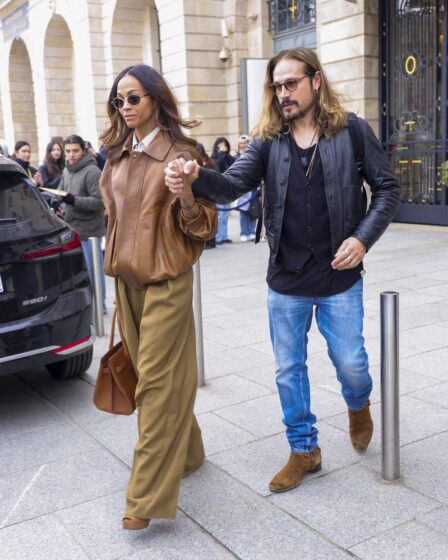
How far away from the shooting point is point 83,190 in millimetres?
6711

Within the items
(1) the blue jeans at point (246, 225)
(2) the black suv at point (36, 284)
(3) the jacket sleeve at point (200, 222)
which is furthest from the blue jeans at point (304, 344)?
(1) the blue jeans at point (246, 225)

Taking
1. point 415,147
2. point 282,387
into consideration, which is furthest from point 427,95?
point 282,387

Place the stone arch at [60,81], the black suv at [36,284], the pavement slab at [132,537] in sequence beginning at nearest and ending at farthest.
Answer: the pavement slab at [132,537], the black suv at [36,284], the stone arch at [60,81]

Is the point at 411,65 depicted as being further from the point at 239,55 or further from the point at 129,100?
the point at 129,100

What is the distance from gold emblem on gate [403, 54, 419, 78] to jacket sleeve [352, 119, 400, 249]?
976cm

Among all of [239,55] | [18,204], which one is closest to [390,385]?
[18,204]

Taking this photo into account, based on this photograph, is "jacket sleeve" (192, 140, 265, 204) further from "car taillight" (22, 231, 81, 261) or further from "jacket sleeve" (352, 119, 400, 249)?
"car taillight" (22, 231, 81, 261)

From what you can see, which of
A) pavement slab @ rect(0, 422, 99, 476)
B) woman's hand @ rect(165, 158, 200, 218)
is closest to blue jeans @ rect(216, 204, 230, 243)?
pavement slab @ rect(0, 422, 99, 476)

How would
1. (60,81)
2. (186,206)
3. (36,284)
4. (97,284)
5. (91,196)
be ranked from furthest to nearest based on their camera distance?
(60,81)
(91,196)
(97,284)
(36,284)
(186,206)

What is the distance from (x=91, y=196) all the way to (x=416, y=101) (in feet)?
24.8

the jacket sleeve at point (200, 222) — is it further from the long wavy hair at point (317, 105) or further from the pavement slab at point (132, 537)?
the pavement slab at point (132, 537)

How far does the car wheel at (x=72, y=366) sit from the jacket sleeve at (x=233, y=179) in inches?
88.5

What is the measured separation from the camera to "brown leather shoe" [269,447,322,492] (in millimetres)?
3256

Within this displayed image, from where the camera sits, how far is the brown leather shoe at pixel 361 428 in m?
3.55
